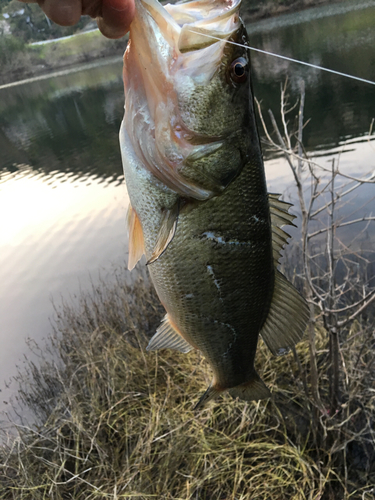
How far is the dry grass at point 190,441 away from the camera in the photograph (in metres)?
3.25

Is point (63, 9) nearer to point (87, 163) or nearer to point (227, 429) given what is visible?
point (227, 429)

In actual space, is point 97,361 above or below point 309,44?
below

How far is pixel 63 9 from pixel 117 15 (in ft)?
0.70

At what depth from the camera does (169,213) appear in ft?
4.84

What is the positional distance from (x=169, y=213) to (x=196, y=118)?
1.26ft

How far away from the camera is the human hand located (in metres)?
1.22

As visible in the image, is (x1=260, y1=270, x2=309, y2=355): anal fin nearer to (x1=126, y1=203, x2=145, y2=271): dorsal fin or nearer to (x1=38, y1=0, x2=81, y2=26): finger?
(x1=126, y1=203, x2=145, y2=271): dorsal fin

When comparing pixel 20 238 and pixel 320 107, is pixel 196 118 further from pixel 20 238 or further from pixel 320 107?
pixel 320 107

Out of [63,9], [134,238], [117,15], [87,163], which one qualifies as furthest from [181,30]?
[87,163]

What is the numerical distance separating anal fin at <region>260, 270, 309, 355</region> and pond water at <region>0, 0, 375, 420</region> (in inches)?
A: 189

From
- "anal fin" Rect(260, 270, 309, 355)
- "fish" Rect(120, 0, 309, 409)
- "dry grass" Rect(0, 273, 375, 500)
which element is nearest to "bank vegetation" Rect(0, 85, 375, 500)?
"dry grass" Rect(0, 273, 375, 500)

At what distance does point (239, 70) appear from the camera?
1.31m

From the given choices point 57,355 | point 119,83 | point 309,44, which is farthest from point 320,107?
point 119,83

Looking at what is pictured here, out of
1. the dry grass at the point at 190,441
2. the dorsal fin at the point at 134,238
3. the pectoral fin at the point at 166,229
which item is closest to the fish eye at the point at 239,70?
the pectoral fin at the point at 166,229
